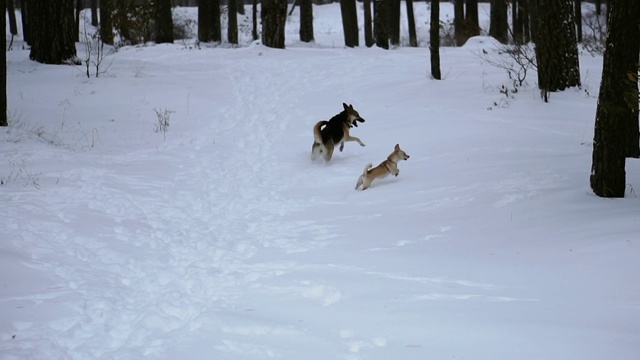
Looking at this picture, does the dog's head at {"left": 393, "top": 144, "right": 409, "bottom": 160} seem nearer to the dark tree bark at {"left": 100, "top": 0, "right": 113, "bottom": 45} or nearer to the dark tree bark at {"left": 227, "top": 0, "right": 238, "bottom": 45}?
the dark tree bark at {"left": 100, "top": 0, "right": 113, "bottom": 45}

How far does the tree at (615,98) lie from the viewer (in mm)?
7168

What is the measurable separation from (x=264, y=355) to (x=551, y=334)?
2.00 meters

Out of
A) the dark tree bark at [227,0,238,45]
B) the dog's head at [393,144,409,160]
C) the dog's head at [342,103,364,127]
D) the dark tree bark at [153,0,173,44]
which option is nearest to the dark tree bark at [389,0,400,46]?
the dark tree bark at [227,0,238,45]

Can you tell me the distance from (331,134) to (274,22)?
38.6ft

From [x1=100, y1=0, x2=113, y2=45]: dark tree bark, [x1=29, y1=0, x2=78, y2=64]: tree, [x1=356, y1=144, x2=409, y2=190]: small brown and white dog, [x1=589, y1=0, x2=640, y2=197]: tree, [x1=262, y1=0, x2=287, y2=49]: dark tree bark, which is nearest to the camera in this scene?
[x1=589, y1=0, x2=640, y2=197]: tree

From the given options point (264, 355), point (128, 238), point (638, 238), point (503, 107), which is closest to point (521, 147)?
point (503, 107)

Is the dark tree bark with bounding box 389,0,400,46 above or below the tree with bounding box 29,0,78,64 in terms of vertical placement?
above

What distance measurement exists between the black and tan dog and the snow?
31cm

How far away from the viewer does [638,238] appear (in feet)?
19.4

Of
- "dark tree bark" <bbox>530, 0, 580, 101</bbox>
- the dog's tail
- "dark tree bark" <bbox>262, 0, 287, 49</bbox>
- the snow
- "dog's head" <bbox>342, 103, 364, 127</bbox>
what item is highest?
"dark tree bark" <bbox>262, 0, 287, 49</bbox>

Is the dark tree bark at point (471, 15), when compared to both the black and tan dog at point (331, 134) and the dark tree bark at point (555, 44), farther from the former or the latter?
the black and tan dog at point (331, 134)

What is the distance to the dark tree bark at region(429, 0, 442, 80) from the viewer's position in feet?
47.6

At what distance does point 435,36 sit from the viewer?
1519cm

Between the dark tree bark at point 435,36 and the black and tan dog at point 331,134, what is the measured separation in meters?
4.28
